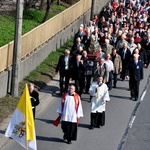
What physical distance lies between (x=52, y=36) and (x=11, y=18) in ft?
11.9

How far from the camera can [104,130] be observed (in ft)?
63.4

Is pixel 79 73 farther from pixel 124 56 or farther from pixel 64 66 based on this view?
pixel 124 56

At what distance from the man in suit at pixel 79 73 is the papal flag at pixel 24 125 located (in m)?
7.45

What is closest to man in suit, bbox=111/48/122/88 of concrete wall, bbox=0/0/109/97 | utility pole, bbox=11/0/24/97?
concrete wall, bbox=0/0/109/97

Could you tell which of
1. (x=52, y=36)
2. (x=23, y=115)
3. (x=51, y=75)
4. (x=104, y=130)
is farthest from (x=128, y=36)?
(x=23, y=115)

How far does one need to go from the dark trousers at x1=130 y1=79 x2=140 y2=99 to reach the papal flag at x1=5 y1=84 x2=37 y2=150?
8031mm

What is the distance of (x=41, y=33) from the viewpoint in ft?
91.8

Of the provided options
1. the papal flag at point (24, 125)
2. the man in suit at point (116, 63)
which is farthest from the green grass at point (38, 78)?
the papal flag at point (24, 125)

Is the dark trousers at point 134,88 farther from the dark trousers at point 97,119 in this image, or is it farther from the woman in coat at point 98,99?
the woman in coat at point 98,99

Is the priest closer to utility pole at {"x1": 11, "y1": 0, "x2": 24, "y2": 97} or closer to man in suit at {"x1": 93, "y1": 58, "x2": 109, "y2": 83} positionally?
utility pole at {"x1": 11, "y1": 0, "x2": 24, "y2": 97}

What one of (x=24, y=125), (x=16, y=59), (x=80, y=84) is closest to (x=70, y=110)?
(x=24, y=125)

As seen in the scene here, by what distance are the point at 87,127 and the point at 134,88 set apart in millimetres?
4028

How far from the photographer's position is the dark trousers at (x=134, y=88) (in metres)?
23.1

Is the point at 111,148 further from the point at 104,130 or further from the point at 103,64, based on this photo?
the point at 103,64
